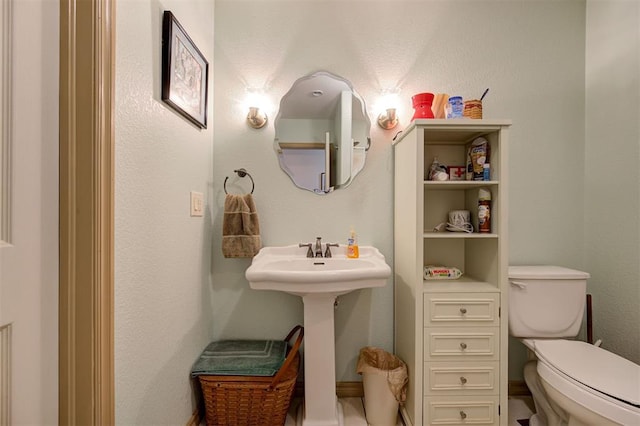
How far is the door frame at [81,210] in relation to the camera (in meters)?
0.76

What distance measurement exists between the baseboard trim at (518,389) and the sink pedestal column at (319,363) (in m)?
1.13

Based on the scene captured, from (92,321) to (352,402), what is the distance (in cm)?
147

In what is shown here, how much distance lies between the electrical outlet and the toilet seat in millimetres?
1822

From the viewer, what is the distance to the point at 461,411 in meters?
1.35

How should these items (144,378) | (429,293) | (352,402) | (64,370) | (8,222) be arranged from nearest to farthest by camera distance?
1. (8,222)
2. (64,370)
3. (144,378)
4. (429,293)
5. (352,402)

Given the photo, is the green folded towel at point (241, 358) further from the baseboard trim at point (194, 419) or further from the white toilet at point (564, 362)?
the white toilet at point (564, 362)

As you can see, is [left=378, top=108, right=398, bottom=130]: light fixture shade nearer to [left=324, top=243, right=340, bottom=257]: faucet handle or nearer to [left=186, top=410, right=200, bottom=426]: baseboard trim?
[left=324, top=243, right=340, bottom=257]: faucet handle

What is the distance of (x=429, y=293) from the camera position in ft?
4.46

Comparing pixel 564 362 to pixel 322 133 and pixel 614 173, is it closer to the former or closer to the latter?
pixel 614 173

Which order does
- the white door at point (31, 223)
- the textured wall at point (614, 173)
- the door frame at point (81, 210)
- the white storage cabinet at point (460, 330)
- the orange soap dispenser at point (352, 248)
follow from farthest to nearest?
the orange soap dispenser at point (352, 248) → the textured wall at point (614, 173) → the white storage cabinet at point (460, 330) → the door frame at point (81, 210) → the white door at point (31, 223)

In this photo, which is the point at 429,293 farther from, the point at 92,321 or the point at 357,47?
the point at 357,47

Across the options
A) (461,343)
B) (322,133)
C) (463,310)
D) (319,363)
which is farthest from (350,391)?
(322,133)

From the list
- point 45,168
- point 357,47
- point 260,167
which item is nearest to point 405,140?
point 357,47

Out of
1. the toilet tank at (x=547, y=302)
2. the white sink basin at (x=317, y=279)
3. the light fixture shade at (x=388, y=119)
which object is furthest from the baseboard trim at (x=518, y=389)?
the light fixture shade at (x=388, y=119)
